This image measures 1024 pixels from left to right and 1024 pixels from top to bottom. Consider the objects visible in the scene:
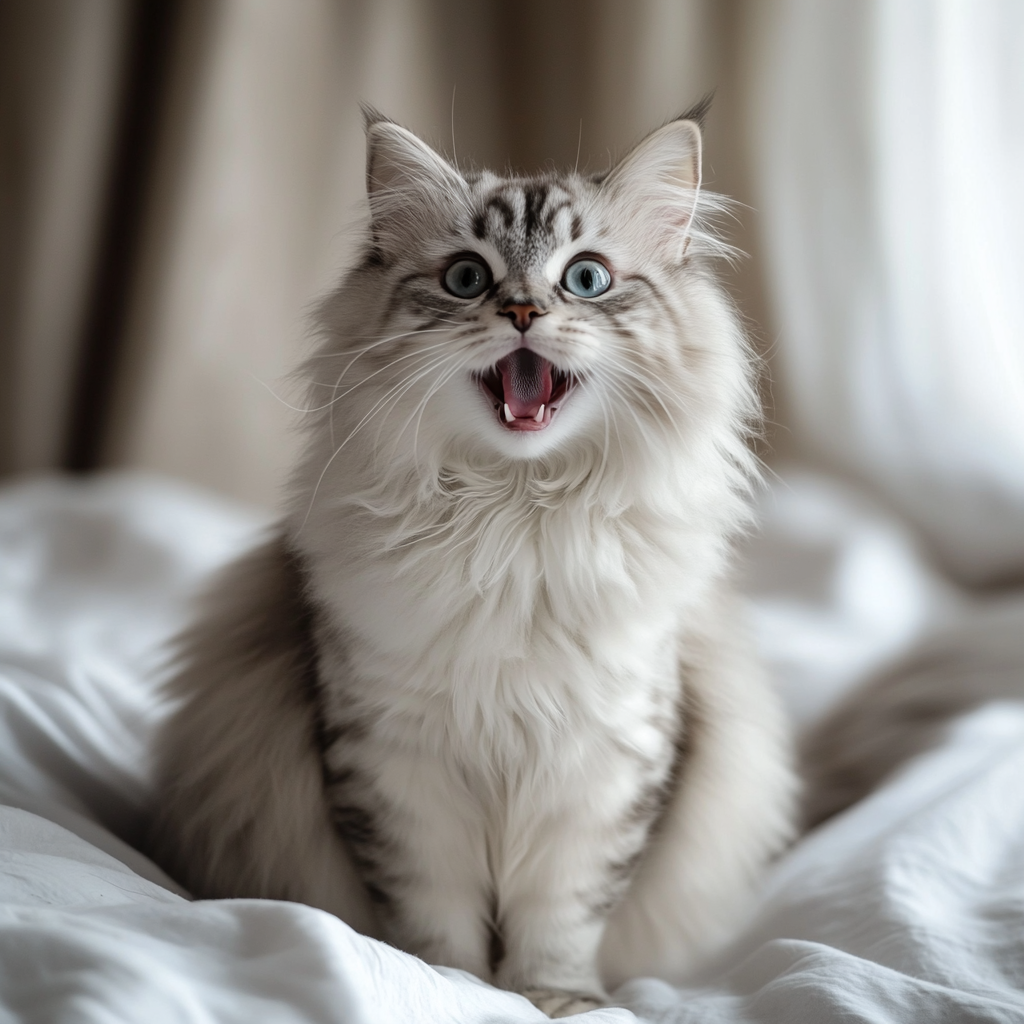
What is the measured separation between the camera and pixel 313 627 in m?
1.23

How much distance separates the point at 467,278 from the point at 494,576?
1.15ft

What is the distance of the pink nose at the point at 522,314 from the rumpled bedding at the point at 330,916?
1.99 ft

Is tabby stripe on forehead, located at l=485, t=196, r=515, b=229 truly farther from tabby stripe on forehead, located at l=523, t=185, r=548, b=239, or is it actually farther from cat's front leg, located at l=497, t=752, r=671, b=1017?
cat's front leg, located at l=497, t=752, r=671, b=1017

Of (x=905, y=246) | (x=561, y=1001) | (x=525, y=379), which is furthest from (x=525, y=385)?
(x=905, y=246)

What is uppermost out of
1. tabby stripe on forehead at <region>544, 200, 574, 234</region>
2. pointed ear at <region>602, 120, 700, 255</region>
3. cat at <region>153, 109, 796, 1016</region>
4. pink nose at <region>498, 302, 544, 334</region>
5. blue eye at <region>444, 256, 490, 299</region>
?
pointed ear at <region>602, 120, 700, 255</region>

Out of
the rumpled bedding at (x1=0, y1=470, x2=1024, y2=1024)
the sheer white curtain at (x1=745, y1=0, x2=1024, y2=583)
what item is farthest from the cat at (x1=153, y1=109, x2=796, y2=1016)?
the sheer white curtain at (x1=745, y1=0, x2=1024, y2=583)

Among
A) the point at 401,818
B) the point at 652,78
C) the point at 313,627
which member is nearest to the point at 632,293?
the point at 313,627

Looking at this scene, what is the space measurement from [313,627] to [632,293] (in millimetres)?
565

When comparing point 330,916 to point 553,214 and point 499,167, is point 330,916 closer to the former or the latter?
point 553,214

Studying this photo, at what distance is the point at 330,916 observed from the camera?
846mm

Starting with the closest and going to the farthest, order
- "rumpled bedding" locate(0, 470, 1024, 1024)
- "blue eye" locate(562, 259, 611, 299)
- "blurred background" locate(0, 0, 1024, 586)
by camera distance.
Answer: "rumpled bedding" locate(0, 470, 1024, 1024), "blue eye" locate(562, 259, 611, 299), "blurred background" locate(0, 0, 1024, 586)

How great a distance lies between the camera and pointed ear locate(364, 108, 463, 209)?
1233 mm

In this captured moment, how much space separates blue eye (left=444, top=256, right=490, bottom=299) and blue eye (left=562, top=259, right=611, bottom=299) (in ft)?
0.31

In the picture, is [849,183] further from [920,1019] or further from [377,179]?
[920,1019]
